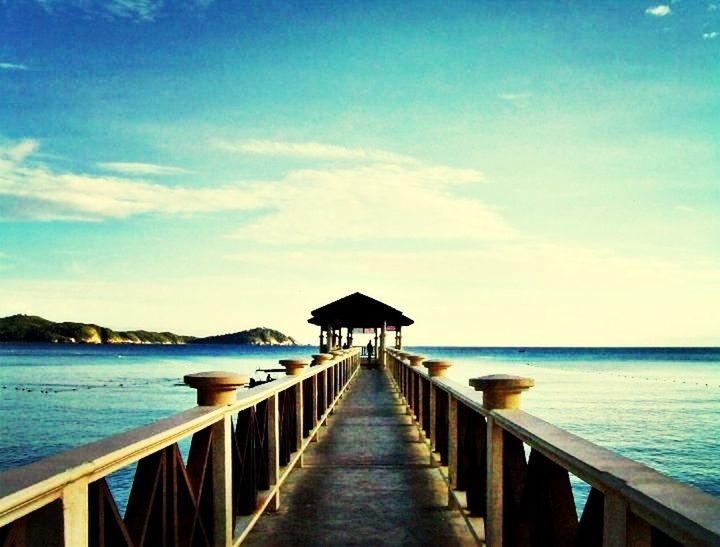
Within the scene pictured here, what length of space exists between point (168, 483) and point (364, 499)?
321cm

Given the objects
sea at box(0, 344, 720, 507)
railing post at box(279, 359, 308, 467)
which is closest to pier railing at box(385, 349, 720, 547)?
railing post at box(279, 359, 308, 467)

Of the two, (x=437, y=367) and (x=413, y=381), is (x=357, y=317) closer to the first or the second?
(x=413, y=381)

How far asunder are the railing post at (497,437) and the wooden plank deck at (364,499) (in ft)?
3.19

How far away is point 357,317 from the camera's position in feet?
91.4

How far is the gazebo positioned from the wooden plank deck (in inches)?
693

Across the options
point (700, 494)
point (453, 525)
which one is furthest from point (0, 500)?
point (453, 525)

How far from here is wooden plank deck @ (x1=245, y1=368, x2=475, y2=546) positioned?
4.82 metres

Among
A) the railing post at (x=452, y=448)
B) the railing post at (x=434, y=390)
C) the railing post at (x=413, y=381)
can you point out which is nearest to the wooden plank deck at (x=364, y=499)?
the railing post at (x=452, y=448)

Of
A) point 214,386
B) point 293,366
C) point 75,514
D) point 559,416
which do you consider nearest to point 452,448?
point 293,366

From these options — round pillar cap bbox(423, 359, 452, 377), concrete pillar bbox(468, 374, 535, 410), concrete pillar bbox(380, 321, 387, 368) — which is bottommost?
concrete pillar bbox(380, 321, 387, 368)

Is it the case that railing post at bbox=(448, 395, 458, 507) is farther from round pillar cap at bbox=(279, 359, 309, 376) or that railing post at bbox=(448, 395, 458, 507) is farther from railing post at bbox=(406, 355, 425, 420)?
railing post at bbox=(406, 355, 425, 420)

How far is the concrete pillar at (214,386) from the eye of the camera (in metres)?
3.72

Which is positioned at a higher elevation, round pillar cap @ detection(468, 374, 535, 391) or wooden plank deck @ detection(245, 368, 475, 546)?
round pillar cap @ detection(468, 374, 535, 391)

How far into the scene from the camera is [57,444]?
25.7 m
